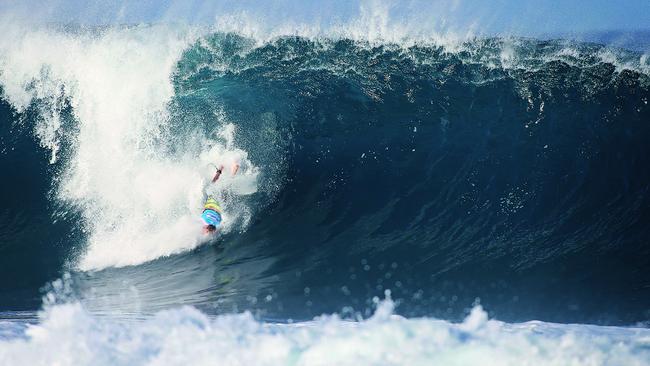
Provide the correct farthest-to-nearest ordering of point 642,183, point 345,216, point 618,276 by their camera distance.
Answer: point 642,183
point 345,216
point 618,276

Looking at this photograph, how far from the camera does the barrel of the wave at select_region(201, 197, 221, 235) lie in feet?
26.0

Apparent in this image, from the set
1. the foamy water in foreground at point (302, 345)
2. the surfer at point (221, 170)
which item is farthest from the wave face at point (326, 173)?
the foamy water in foreground at point (302, 345)

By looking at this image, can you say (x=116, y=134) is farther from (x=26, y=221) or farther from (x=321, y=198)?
(x=321, y=198)

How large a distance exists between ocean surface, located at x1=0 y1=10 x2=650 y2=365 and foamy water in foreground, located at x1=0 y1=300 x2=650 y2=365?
0.02m

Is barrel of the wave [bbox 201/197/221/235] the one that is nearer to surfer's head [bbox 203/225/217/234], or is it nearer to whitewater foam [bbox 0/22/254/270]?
surfer's head [bbox 203/225/217/234]

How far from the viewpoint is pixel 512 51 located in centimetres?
1300

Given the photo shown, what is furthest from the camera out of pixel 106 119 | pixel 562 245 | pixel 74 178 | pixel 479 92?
pixel 479 92

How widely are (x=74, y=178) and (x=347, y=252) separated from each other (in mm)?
5619

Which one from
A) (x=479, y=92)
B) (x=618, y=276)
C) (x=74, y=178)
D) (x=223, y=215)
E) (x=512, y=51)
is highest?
(x=512, y=51)

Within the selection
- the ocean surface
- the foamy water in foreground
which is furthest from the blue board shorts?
the foamy water in foreground

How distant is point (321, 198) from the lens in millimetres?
8820

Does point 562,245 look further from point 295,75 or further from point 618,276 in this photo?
point 295,75

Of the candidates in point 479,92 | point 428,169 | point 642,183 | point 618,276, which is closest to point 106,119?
point 428,169

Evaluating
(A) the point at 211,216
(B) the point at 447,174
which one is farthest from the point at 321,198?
(B) the point at 447,174
